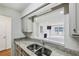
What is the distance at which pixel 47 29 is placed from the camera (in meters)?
2.82

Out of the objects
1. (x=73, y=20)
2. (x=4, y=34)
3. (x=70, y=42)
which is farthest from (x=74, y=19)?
(x=4, y=34)

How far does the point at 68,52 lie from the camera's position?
150 cm

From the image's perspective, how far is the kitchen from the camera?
4.49ft

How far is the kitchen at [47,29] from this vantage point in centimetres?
137

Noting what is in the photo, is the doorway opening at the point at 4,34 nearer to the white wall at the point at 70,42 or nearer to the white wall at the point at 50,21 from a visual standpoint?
the white wall at the point at 50,21

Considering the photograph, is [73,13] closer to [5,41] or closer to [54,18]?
[54,18]

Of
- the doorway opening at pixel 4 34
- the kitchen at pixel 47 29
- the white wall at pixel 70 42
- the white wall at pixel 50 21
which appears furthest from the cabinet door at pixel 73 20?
the doorway opening at pixel 4 34

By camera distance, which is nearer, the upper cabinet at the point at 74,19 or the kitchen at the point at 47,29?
the upper cabinet at the point at 74,19

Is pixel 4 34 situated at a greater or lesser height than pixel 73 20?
lesser

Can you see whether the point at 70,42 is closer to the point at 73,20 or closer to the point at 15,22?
the point at 73,20

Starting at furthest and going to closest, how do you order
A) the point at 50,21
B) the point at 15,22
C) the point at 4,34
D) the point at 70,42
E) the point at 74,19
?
1. the point at 4,34
2. the point at 15,22
3. the point at 50,21
4. the point at 70,42
5. the point at 74,19

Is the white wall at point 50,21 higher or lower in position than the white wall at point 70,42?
higher

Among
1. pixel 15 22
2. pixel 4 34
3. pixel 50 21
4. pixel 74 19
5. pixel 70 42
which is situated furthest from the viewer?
pixel 4 34

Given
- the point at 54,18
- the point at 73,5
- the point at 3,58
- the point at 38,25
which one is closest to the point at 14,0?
the point at 3,58
